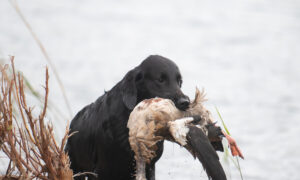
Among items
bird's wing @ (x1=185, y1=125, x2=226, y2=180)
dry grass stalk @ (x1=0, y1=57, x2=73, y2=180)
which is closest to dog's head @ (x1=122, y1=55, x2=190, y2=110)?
dry grass stalk @ (x1=0, y1=57, x2=73, y2=180)

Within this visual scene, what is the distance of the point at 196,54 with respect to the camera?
12.7 m

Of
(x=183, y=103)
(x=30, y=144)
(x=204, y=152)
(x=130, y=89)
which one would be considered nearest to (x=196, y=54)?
(x=130, y=89)

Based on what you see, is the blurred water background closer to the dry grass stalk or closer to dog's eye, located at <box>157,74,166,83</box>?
dog's eye, located at <box>157,74,166,83</box>

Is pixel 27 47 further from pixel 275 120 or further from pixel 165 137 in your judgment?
pixel 165 137

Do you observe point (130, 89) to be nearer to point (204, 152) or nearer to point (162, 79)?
point (162, 79)

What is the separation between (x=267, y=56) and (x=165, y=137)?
8867mm

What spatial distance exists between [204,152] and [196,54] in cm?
937

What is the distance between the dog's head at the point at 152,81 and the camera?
15.1 feet

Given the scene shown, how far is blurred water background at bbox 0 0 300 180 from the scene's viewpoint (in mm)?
8492

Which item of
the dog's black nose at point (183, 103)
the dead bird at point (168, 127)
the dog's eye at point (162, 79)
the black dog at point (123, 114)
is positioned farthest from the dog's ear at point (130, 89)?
the dead bird at point (168, 127)

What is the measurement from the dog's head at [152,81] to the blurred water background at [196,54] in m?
2.08

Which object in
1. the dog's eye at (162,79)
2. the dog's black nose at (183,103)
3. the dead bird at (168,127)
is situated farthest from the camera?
the dog's eye at (162,79)

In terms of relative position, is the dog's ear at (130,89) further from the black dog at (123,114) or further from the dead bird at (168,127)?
the dead bird at (168,127)

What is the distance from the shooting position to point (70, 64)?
11336mm
